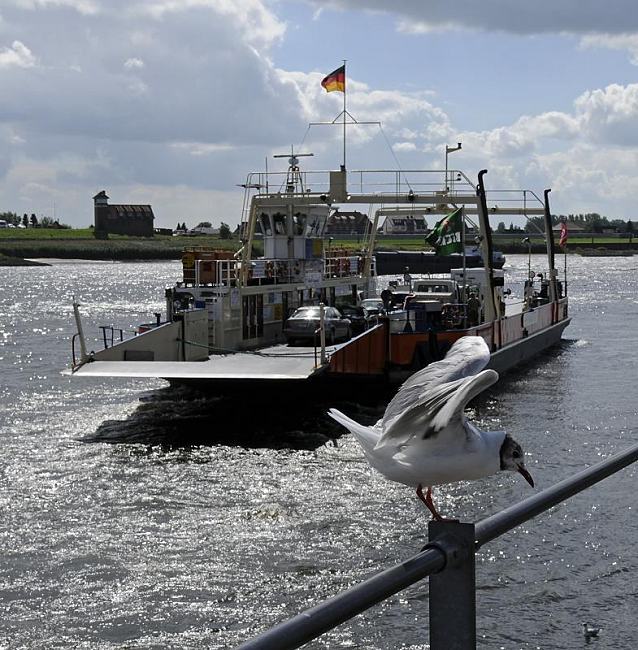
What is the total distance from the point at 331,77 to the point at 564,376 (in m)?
13.4

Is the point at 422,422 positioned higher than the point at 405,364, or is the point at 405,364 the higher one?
the point at 422,422

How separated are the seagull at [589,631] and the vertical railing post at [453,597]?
1114 cm

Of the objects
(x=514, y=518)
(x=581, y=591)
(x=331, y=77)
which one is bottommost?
(x=581, y=591)

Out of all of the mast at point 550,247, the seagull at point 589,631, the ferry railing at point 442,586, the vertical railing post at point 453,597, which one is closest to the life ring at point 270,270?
the mast at point 550,247

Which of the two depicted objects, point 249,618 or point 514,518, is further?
point 249,618

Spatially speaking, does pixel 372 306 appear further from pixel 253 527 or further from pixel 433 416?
pixel 433 416

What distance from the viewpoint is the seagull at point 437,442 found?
4.48 metres

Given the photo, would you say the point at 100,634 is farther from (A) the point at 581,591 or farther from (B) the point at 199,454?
(B) the point at 199,454

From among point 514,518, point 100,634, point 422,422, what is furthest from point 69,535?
point 514,518

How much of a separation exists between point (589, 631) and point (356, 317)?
20550mm

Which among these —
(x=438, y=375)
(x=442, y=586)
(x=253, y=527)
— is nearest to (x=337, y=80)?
(x=253, y=527)

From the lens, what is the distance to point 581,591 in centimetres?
1446

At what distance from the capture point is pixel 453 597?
2.84 m

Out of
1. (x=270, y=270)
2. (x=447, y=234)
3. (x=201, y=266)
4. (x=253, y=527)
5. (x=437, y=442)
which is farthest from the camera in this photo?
(x=270, y=270)
